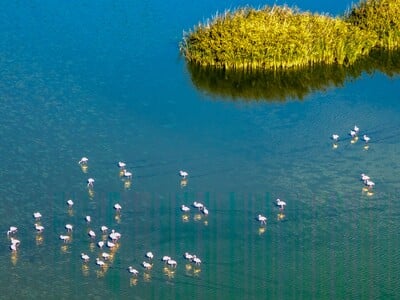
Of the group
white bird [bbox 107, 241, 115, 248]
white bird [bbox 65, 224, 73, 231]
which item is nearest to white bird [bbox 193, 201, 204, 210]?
white bird [bbox 107, 241, 115, 248]

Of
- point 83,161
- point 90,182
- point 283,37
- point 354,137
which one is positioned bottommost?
point 90,182

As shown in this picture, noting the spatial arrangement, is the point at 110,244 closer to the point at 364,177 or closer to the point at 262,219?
the point at 262,219

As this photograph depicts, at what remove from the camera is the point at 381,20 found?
3203 centimetres

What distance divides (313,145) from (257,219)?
4140mm

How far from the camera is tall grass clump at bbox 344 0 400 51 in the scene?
32.0 meters

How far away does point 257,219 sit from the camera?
72.8ft

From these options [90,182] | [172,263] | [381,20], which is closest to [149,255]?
[172,263]

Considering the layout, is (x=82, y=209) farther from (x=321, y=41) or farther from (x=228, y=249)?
(x=321, y=41)

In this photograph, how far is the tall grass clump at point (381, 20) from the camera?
32031 millimetres

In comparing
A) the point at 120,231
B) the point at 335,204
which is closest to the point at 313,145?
the point at 335,204

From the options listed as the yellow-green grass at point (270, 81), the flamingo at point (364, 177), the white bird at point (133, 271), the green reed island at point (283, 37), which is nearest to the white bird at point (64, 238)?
the white bird at point (133, 271)

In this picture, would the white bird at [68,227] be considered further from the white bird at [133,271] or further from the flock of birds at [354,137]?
the flock of birds at [354,137]

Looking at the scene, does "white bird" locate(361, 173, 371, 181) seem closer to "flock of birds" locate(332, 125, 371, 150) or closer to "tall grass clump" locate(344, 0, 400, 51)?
"flock of birds" locate(332, 125, 371, 150)

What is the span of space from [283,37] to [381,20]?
3990mm
